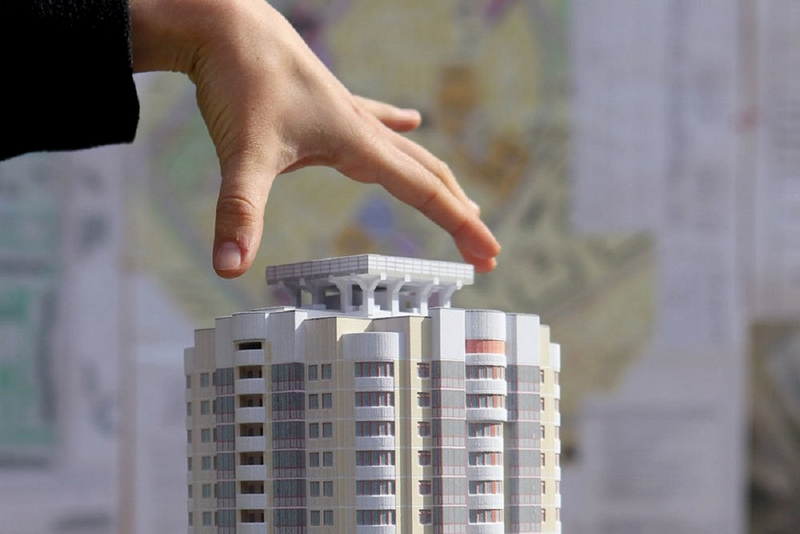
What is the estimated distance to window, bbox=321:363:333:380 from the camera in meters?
1.79

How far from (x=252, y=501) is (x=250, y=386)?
154 mm

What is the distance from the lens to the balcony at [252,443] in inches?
71.9

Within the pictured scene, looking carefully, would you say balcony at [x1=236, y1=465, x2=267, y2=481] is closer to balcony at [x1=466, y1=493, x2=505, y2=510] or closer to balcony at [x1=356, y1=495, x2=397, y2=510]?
balcony at [x1=356, y1=495, x2=397, y2=510]

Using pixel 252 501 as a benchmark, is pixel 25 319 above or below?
above

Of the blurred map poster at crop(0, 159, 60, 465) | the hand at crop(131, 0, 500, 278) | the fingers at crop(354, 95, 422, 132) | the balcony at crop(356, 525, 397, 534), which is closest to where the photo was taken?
the hand at crop(131, 0, 500, 278)

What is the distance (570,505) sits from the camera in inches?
177

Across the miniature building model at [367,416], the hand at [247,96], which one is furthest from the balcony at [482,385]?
the hand at [247,96]

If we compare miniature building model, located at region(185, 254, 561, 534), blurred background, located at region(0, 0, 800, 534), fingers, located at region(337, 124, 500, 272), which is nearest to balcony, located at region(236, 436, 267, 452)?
miniature building model, located at region(185, 254, 561, 534)

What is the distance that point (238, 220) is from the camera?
3.72ft

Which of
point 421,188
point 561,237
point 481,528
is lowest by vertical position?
point 481,528

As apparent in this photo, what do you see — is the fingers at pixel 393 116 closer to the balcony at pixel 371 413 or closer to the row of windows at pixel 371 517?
the balcony at pixel 371 413

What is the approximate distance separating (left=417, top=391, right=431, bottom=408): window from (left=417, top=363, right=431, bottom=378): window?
0.02 metres

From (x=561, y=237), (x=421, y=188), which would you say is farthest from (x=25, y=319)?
(x=421, y=188)

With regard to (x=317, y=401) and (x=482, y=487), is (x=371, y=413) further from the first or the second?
(x=482, y=487)
